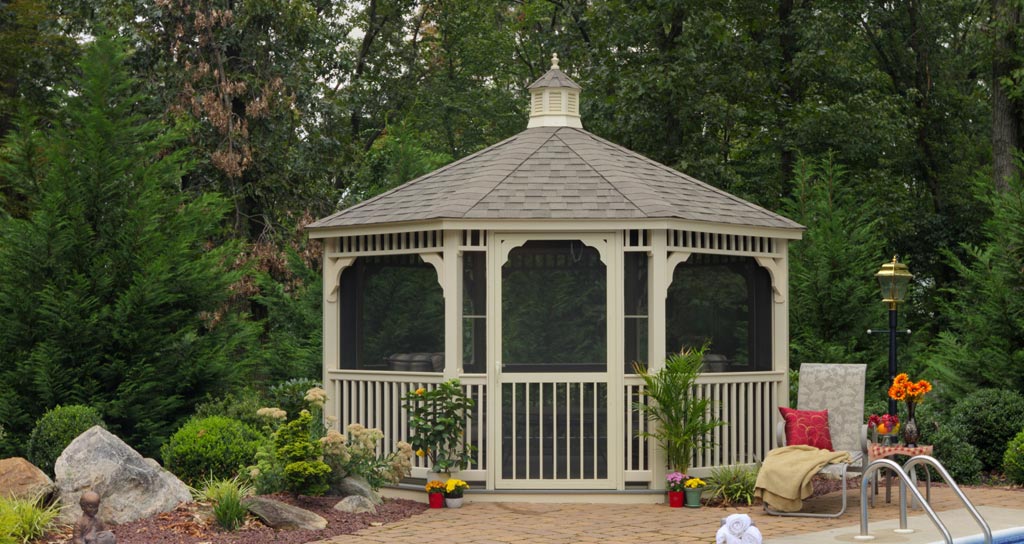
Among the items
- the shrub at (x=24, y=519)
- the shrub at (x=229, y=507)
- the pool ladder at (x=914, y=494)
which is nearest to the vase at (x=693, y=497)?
the pool ladder at (x=914, y=494)

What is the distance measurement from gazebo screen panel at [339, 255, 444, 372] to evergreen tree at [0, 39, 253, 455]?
155cm

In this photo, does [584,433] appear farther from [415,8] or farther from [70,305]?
[415,8]

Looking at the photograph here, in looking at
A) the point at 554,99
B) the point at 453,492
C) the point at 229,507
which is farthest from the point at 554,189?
the point at 229,507

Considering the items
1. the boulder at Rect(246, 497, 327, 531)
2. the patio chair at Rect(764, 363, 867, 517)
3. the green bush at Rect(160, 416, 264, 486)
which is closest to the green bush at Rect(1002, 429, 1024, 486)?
the patio chair at Rect(764, 363, 867, 517)

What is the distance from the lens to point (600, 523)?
357 inches

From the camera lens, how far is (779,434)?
9984mm

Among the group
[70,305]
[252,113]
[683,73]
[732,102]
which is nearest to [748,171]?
[732,102]

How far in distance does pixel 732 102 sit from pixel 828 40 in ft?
5.92

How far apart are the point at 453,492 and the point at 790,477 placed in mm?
2635

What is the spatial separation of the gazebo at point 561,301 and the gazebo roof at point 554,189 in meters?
0.02

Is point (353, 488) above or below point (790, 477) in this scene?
below

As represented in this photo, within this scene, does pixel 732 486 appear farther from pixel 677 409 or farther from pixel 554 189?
pixel 554 189

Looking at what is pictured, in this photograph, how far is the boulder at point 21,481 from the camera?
8484mm

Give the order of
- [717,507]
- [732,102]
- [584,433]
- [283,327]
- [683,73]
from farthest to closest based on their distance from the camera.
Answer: [732,102], [683,73], [283,327], [584,433], [717,507]
